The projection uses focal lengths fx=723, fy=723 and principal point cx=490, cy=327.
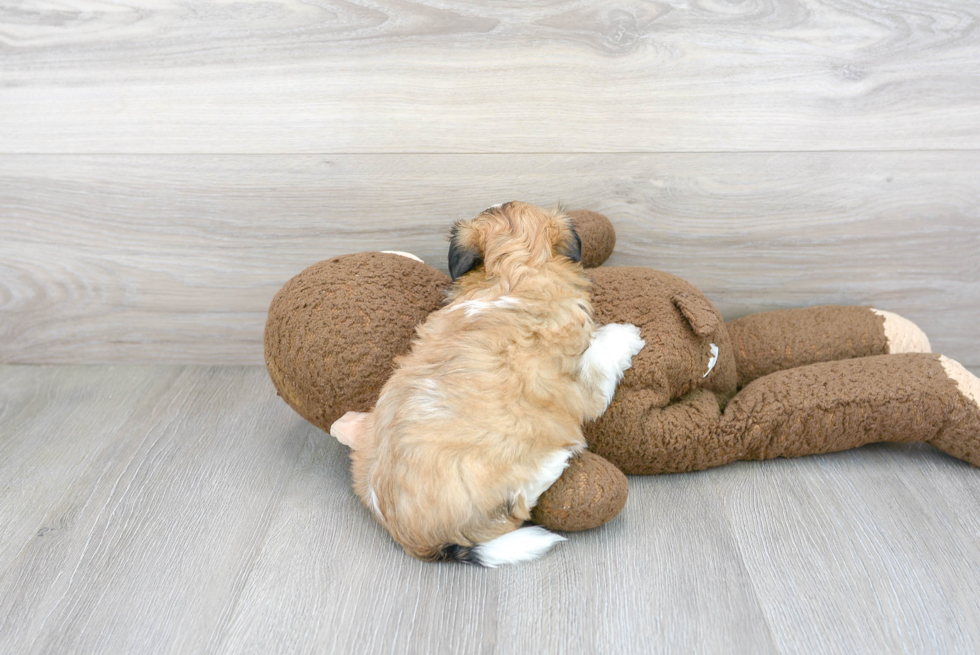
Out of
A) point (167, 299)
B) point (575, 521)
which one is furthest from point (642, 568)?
point (167, 299)

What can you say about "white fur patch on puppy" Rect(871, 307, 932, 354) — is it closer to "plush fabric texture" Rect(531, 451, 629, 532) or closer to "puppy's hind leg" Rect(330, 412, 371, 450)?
"plush fabric texture" Rect(531, 451, 629, 532)

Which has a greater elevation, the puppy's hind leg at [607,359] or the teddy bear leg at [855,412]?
the puppy's hind leg at [607,359]

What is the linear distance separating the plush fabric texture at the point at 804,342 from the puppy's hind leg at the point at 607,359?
0.38 m

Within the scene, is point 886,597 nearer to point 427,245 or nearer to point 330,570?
point 330,570

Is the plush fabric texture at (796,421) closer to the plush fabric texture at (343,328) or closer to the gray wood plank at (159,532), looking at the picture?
the plush fabric texture at (343,328)

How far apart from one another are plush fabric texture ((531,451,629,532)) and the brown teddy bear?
0.27ft

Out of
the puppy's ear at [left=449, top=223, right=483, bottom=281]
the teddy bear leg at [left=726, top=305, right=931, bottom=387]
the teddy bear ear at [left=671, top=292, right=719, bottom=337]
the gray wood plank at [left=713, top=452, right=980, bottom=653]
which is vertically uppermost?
the puppy's ear at [left=449, top=223, right=483, bottom=281]

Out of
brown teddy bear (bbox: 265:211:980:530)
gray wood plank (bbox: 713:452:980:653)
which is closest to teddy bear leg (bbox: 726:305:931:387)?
brown teddy bear (bbox: 265:211:980:530)

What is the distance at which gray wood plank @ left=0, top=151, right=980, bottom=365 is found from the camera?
169 cm

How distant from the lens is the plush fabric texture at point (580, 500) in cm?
123

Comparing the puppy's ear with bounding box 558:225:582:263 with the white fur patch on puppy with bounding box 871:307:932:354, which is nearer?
the puppy's ear with bounding box 558:225:582:263

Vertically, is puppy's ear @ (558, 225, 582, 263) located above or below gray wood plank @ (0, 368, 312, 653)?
above

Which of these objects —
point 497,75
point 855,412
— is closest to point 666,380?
point 855,412

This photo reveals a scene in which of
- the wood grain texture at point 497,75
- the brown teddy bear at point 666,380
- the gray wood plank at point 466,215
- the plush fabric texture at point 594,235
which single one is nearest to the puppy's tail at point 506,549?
the brown teddy bear at point 666,380
